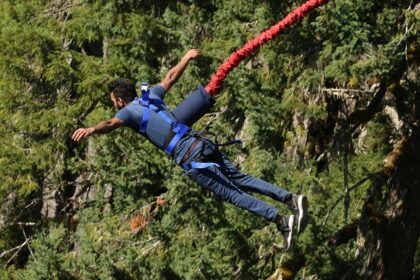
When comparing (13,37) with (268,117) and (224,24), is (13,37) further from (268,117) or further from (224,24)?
(268,117)

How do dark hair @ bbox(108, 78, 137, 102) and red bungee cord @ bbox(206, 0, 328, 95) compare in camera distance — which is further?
red bungee cord @ bbox(206, 0, 328, 95)

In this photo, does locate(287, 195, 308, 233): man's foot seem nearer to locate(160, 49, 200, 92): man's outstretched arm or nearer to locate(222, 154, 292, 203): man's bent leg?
locate(222, 154, 292, 203): man's bent leg

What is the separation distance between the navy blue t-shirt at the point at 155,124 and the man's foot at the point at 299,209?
959mm

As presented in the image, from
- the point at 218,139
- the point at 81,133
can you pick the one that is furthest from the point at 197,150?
the point at 218,139

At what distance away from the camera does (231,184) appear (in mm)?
7844

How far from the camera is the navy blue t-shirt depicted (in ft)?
25.1

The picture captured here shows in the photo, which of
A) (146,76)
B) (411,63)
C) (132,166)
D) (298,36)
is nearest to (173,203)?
(132,166)

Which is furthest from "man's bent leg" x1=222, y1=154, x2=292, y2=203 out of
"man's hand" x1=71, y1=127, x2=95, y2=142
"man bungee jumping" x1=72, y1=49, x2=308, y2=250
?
"man's hand" x1=71, y1=127, x2=95, y2=142

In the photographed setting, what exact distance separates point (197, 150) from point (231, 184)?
389mm

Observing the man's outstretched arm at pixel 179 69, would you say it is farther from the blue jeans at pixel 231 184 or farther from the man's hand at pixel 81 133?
the man's hand at pixel 81 133

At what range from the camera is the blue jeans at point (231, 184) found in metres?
7.67

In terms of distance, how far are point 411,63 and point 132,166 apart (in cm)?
409

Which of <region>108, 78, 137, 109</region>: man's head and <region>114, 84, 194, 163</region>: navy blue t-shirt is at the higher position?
<region>108, 78, 137, 109</region>: man's head

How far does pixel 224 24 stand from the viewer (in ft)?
39.3
